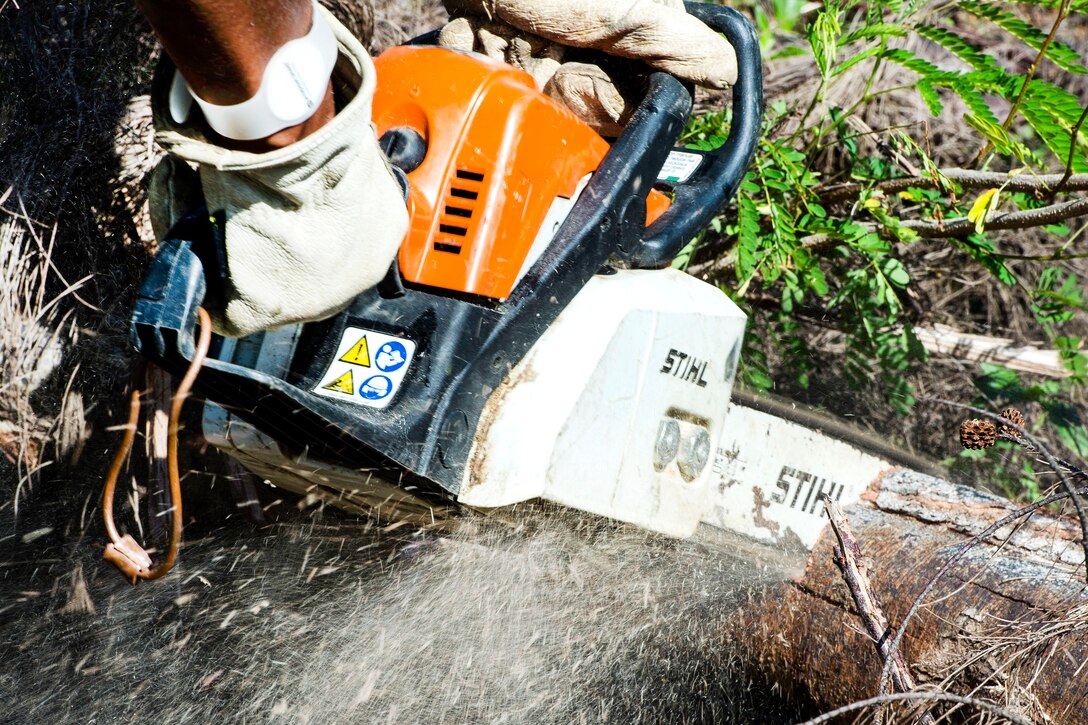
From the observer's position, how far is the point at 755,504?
272cm

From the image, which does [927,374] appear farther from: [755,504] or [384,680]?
[384,680]

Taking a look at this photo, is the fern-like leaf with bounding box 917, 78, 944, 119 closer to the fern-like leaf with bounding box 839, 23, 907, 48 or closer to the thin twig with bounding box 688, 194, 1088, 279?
the fern-like leaf with bounding box 839, 23, 907, 48

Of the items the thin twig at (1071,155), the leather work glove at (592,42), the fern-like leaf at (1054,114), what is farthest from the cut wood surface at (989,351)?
the leather work glove at (592,42)

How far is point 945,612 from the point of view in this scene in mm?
1945

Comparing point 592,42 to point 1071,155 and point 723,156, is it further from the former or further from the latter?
point 1071,155

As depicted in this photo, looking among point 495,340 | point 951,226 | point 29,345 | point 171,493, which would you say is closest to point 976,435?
point 495,340

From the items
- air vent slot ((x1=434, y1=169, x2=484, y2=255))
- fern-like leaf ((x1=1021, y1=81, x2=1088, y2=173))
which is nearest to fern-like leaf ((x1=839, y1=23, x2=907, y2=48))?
fern-like leaf ((x1=1021, y1=81, x2=1088, y2=173))

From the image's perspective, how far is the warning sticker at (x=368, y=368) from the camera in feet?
5.74

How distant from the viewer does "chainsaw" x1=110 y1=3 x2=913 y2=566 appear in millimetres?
1743

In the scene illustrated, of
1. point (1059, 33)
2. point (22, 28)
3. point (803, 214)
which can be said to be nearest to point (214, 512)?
point (22, 28)

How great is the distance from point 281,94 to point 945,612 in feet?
5.45

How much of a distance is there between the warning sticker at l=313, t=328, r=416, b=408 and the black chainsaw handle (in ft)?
2.28

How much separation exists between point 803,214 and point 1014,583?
1.68 meters

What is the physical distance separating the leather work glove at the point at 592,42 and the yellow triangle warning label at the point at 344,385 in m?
0.80
